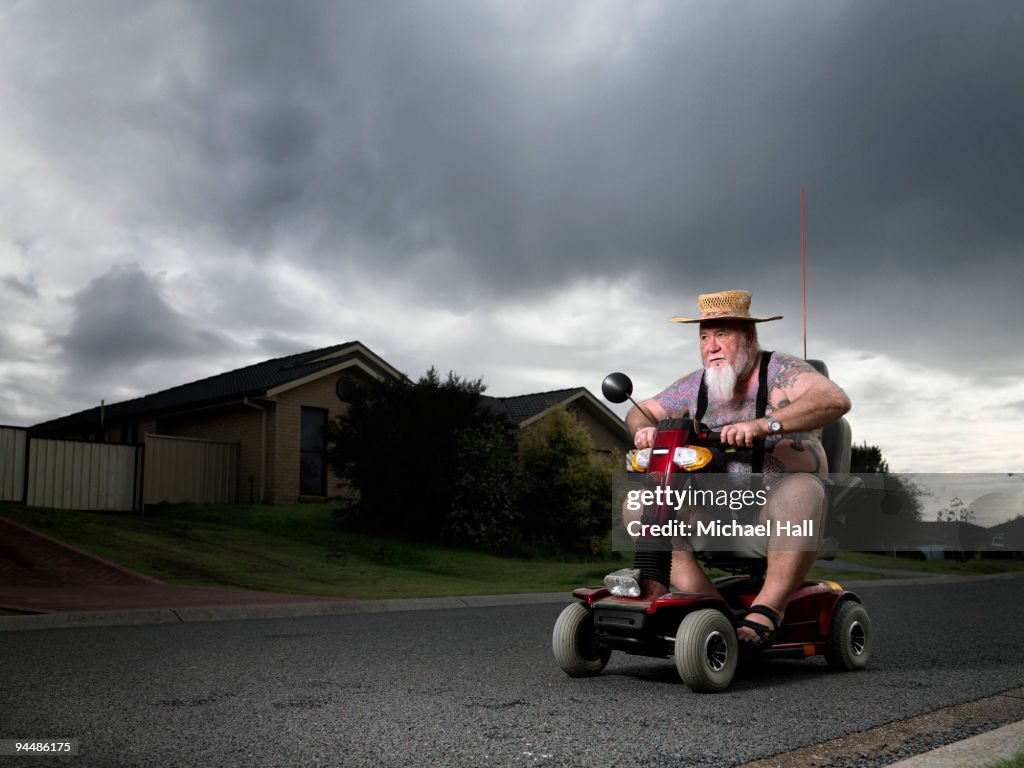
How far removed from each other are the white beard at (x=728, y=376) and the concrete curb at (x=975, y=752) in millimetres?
2147

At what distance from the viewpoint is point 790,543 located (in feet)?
15.1

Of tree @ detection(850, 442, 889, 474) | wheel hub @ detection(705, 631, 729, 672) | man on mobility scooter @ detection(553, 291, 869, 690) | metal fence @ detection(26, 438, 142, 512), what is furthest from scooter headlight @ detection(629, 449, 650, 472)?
tree @ detection(850, 442, 889, 474)

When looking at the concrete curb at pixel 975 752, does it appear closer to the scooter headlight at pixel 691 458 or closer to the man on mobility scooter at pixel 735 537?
the man on mobility scooter at pixel 735 537

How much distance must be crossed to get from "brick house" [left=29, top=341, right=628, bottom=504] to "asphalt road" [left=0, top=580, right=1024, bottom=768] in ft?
58.3

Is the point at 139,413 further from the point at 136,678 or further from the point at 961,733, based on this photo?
the point at 961,733

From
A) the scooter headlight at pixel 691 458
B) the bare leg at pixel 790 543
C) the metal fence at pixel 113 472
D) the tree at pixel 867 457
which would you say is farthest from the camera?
the tree at pixel 867 457

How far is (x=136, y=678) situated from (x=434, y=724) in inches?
82.3

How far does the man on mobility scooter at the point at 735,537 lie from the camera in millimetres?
4367

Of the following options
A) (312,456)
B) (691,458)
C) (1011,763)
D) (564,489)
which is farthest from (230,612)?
(312,456)

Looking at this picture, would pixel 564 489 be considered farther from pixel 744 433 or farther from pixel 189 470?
pixel 744 433

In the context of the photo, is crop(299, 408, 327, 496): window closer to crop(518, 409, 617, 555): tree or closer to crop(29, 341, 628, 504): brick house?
crop(29, 341, 628, 504): brick house

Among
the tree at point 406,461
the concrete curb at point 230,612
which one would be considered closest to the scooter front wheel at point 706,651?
the concrete curb at point 230,612

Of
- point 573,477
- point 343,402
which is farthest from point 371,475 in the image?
point 343,402

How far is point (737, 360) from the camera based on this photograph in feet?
16.5
